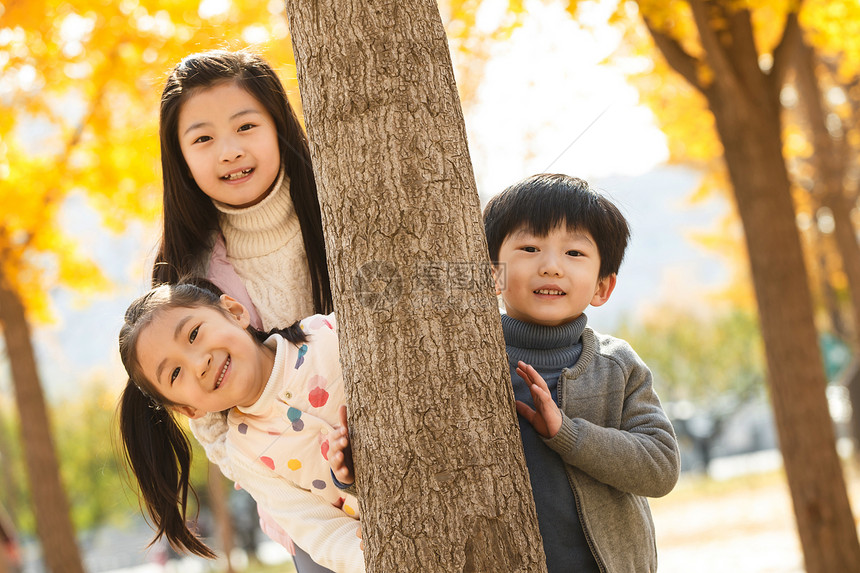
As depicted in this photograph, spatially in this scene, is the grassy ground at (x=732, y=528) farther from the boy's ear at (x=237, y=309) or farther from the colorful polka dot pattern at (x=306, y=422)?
the boy's ear at (x=237, y=309)

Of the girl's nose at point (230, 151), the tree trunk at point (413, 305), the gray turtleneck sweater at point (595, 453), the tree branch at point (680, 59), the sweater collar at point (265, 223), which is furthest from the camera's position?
the tree branch at point (680, 59)

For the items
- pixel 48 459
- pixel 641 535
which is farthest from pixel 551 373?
pixel 48 459

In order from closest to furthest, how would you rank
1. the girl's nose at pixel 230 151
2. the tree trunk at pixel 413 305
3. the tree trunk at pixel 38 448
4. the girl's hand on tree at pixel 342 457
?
the tree trunk at pixel 413 305 → the girl's hand on tree at pixel 342 457 → the girl's nose at pixel 230 151 → the tree trunk at pixel 38 448

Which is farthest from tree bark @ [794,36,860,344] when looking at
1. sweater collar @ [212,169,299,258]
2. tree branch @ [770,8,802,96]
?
sweater collar @ [212,169,299,258]

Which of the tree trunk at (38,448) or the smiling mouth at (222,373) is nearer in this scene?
the smiling mouth at (222,373)

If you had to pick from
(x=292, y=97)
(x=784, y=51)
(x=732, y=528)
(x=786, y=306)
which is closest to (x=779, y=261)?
(x=786, y=306)

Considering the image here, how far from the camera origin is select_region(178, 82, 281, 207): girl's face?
6.62 feet

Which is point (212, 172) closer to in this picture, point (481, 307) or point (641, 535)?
point (481, 307)

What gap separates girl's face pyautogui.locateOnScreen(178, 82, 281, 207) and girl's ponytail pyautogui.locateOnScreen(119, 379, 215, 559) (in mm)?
549

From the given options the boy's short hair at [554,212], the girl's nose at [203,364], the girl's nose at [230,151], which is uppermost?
the girl's nose at [230,151]

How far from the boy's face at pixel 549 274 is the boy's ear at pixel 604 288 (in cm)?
9

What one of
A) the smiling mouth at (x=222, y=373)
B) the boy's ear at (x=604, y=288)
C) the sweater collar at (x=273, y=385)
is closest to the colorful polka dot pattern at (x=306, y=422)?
the sweater collar at (x=273, y=385)

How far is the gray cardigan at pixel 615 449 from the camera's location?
1715 millimetres

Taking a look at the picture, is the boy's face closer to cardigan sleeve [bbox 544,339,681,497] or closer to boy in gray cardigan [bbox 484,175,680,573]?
boy in gray cardigan [bbox 484,175,680,573]
